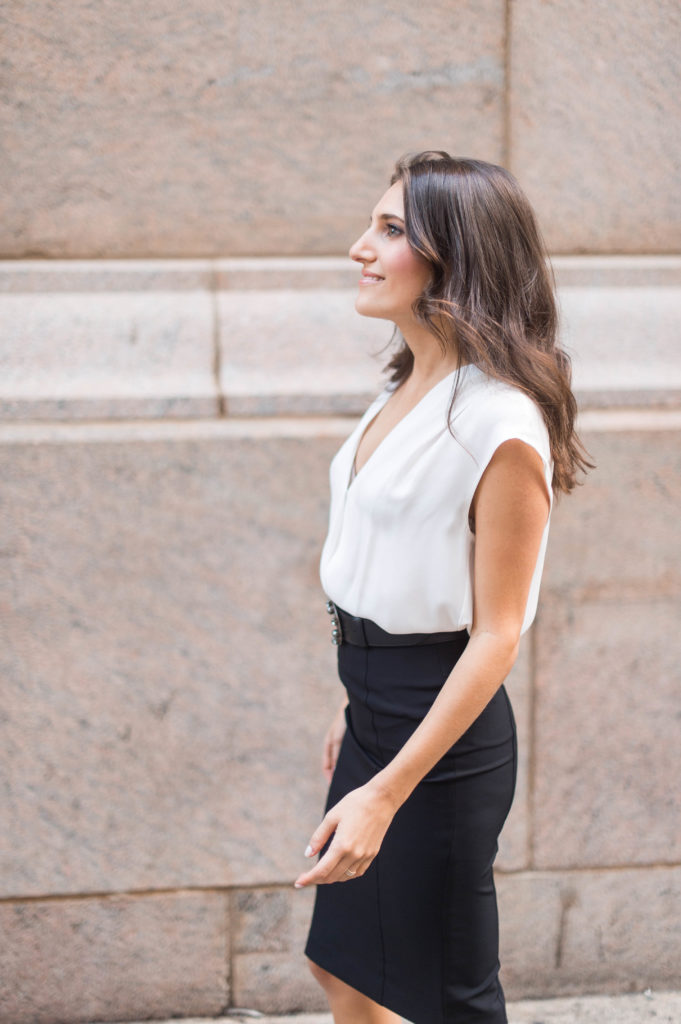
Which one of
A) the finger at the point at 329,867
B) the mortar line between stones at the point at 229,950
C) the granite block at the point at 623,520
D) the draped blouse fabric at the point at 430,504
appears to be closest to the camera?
the finger at the point at 329,867

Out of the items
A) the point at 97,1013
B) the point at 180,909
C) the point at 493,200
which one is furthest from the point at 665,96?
the point at 97,1013

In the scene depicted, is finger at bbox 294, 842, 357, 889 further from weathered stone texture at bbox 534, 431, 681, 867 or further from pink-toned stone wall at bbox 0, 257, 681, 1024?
weathered stone texture at bbox 534, 431, 681, 867

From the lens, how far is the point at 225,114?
275 centimetres

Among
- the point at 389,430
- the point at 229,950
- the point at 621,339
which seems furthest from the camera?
the point at 229,950

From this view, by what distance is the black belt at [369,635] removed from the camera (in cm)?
188

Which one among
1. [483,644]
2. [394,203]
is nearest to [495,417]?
[483,644]

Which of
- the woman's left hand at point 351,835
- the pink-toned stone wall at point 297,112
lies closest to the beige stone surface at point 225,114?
the pink-toned stone wall at point 297,112

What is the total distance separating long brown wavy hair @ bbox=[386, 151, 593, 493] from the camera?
5.83 feet

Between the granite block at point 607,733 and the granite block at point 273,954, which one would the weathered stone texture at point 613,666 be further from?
the granite block at point 273,954

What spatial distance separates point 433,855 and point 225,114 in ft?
7.05

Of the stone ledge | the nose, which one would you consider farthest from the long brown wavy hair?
the stone ledge

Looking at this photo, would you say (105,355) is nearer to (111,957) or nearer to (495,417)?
(495,417)

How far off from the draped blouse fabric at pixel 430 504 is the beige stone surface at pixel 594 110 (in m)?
1.32

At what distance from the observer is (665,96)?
9.34 feet
